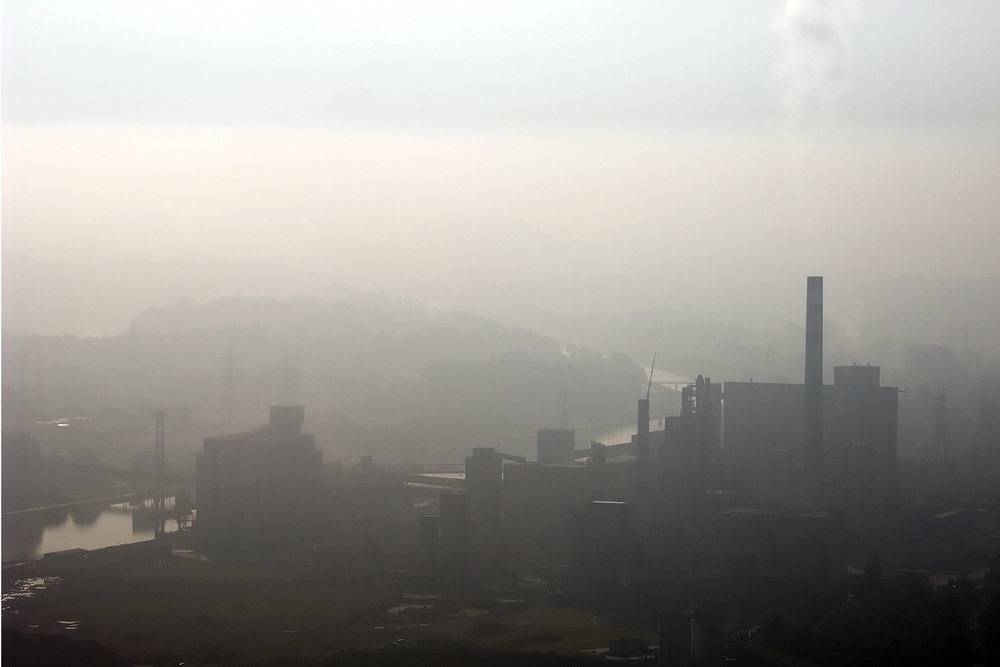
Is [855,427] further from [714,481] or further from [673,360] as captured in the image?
[673,360]

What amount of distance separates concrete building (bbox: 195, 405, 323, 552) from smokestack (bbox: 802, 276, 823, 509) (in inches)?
197

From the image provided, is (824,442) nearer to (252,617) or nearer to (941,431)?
(941,431)

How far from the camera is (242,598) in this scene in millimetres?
9000

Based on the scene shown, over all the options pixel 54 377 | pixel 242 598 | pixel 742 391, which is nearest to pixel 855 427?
pixel 742 391

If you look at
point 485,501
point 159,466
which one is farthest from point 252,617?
point 159,466

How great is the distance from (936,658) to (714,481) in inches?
220

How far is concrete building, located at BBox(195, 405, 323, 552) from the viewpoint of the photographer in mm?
11508

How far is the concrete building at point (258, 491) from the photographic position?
37.8 ft

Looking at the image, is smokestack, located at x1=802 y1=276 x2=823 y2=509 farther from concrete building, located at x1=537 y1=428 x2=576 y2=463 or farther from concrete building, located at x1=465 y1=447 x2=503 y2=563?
concrete building, located at x1=465 y1=447 x2=503 y2=563

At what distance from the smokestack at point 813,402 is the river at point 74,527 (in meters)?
6.61

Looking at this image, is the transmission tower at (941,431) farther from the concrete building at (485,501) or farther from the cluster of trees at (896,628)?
the cluster of trees at (896,628)

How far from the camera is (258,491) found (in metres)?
12.0

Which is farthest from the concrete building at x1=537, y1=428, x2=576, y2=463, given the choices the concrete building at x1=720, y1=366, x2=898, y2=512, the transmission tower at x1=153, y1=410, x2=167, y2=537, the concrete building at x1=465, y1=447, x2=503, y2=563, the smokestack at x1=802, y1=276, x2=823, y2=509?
the transmission tower at x1=153, y1=410, x2=167, y2=537

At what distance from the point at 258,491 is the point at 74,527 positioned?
206cm
